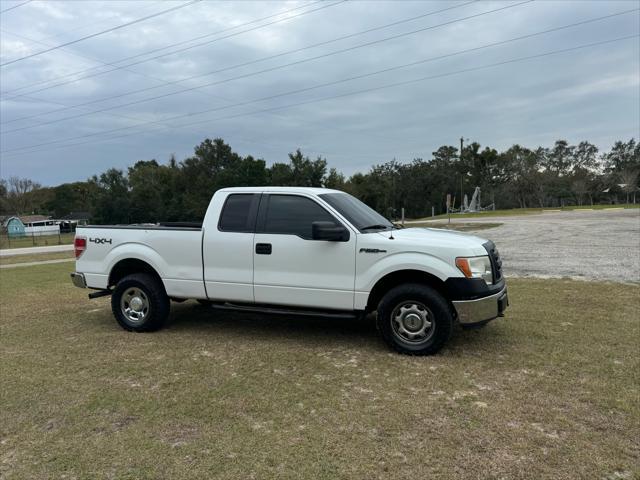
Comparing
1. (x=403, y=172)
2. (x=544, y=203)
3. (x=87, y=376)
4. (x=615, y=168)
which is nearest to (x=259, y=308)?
(x=87, y=376)

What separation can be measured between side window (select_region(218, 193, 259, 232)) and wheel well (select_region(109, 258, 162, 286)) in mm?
1236

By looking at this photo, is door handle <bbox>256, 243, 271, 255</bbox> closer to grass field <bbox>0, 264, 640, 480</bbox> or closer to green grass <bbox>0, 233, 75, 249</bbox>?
grass field <bbox>0, 264, 640, 480</bbox>

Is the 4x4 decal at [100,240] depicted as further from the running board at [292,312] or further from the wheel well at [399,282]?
the wheel well at [399,282]

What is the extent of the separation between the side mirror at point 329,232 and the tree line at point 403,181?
65.5 meters

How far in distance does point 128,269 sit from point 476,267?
4.44 metres

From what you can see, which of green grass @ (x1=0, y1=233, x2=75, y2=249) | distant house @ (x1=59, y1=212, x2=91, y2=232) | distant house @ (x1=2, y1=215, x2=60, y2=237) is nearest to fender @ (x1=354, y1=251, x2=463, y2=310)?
green grass @ (x1=0, y1=233, x2=75, y2=249)

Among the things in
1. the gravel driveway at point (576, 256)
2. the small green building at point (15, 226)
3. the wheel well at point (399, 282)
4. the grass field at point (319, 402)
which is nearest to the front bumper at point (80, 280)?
the grass field at point (319, 402)

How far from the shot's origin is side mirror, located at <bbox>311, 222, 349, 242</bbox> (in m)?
5.13

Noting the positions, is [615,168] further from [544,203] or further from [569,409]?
[569,409]

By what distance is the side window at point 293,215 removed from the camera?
546 centimetres

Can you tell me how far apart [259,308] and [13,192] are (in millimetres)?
103177

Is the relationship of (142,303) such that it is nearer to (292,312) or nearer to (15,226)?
(292,312)

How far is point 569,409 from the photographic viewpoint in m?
3.72

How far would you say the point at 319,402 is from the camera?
393cm
